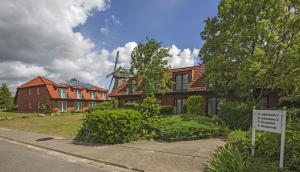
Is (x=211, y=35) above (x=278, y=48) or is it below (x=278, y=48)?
above

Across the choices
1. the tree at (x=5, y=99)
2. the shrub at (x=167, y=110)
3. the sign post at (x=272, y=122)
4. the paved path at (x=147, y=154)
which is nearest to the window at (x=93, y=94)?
the tree at (x=5, y=99)

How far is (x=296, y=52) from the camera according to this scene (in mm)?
14719

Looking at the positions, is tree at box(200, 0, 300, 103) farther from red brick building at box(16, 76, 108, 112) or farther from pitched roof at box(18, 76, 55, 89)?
pitched roof at box(18, 76, 55, 89)

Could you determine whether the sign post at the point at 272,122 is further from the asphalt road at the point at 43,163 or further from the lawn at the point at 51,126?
the lawn at the point at 51,126

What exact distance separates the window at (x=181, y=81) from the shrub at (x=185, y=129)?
41.1ft

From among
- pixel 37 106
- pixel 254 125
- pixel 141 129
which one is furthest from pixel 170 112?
pixel 37 106

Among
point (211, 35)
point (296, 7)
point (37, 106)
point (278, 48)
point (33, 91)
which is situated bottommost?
point (37, 106)

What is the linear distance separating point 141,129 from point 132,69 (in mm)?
9510

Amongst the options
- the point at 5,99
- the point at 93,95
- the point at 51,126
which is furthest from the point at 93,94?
the point at 51,126

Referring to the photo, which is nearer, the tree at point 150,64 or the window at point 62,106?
the tree at point 150,64

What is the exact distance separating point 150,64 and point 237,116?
370 inches

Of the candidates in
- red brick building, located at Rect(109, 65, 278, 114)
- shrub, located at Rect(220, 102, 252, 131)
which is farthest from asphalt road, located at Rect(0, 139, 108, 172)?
red brick building, located at Rect(109, 65, 278, 114)

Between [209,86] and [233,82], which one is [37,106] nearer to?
[209,86]

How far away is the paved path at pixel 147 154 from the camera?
819 cm
